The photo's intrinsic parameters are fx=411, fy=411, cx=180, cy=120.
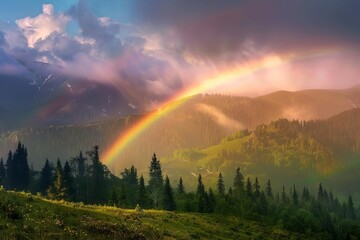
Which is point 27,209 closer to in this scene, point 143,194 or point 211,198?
point 143,194

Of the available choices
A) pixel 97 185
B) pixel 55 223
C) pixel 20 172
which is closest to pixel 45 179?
pixel 20 172

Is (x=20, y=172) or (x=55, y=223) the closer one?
(x=55, y=223)

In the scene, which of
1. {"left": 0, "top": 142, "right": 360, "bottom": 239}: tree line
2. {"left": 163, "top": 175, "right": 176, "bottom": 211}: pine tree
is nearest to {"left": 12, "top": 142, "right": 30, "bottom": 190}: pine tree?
{"left": 0, "top": 142, "right": 360, "bottom": 239}: tree line

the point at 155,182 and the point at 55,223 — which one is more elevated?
→ the point at 155,182

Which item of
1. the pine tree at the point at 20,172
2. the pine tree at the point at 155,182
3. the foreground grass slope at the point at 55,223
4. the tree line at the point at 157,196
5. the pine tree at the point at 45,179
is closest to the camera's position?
the foreground grass slope at the point at 55,223

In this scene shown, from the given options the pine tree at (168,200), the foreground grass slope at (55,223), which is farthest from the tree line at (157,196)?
the foreground grass slope at (55,223)

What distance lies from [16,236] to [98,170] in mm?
141126

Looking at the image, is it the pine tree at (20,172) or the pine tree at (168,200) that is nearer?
the pine tree at (168,200)

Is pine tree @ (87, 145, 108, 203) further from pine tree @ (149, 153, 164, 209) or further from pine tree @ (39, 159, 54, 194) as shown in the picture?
pine tree @ (149, 153, 164, 209)

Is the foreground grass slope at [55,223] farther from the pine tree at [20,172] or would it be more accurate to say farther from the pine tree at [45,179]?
the pine tree at [20,172]

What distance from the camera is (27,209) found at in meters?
31.5

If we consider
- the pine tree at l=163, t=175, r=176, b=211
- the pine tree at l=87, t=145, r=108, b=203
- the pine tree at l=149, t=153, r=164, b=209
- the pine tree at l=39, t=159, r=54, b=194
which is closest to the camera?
the pine tree at l=163, t=175, r=176, b=211

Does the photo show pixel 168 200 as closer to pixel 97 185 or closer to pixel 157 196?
pixel 157 196

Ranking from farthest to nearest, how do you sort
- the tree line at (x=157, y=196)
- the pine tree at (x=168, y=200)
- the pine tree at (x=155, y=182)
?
the pine tree at (x=155, y=182)
the tree line at (x=157, y=196)
the pine tree at (x=168, y=200)
